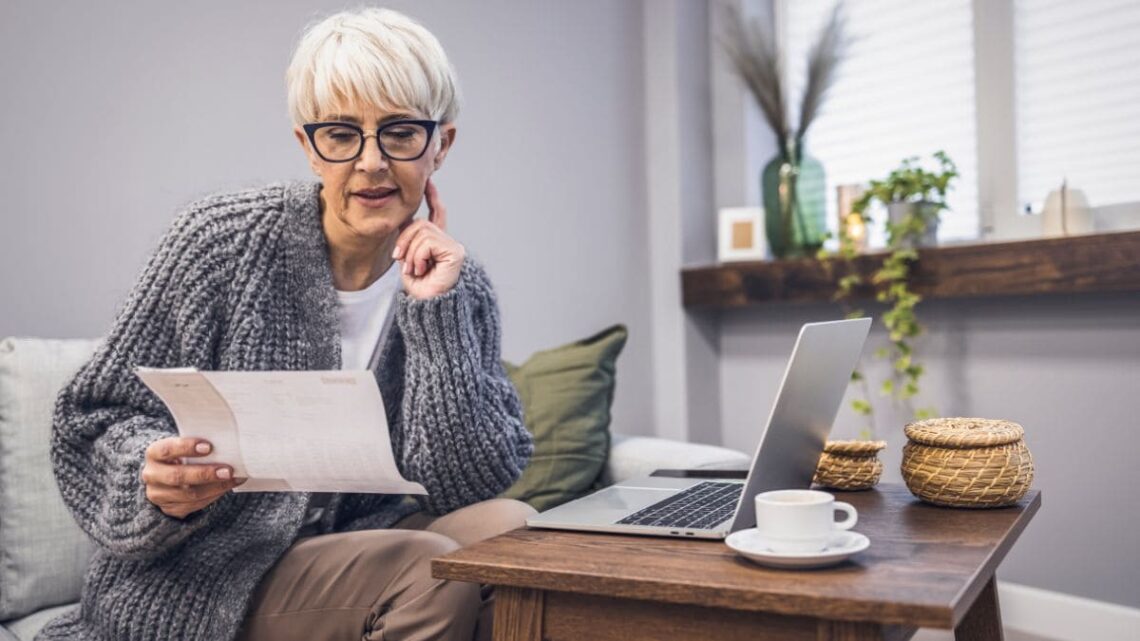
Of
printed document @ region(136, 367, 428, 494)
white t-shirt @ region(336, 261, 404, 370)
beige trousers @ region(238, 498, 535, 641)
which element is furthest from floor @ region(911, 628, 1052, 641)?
printed document @ region(136, 367, 428, 494)

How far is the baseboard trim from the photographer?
220cm

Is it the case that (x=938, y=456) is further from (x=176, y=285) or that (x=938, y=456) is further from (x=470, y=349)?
(x=176, y=285)

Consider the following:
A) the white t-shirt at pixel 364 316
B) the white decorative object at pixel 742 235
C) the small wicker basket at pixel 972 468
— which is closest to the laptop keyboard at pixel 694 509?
the small wicker basket at pixel 972 468

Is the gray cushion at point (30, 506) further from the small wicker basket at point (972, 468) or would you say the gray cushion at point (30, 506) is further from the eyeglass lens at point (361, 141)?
the small wicker basket at point (972, 468)

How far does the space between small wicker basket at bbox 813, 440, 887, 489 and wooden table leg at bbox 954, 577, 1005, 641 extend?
0.64 ft

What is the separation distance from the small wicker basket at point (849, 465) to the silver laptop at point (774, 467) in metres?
0.13

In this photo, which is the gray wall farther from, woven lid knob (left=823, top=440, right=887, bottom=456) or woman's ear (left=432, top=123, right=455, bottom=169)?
woven lid knob (left=823, top=440, right=887, bottom=456)

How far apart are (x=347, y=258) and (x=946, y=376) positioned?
5.49 feet

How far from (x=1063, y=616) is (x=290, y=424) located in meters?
1.99

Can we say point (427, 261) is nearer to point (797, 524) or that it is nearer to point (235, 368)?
point (235, 368)

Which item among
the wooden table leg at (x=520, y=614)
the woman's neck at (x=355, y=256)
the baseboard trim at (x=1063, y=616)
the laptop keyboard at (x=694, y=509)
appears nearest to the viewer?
the wooden table leg at (x=520, y=614)

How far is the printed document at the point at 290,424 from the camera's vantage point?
3.31 ft

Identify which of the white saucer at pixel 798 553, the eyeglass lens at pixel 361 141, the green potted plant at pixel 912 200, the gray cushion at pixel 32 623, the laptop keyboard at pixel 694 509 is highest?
the eyeglass lens at pixel 361 141

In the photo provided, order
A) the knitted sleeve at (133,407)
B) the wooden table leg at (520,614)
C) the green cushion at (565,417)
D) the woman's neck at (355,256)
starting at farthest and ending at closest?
the green cushion at (565,417) < the woman's neck at (355,256) < the knitted sleeve at (133,407) < the wooden table leg at (520,614)
